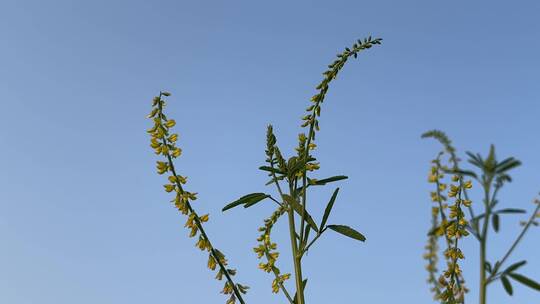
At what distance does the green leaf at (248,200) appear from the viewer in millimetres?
3061

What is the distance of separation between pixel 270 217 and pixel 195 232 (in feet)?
1.56

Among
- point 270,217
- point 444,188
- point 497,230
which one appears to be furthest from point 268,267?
point 497,230

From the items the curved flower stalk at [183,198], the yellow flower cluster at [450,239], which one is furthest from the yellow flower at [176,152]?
the yellow flower cluster at [450,239]

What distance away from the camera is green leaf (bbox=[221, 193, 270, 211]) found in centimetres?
306

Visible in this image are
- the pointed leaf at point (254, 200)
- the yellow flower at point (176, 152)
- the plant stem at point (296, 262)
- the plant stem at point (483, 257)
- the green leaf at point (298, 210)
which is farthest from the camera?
the pointed leaf at point (254, 200)

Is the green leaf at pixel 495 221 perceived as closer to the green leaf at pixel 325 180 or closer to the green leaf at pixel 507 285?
the green leaf at pixel 507 285

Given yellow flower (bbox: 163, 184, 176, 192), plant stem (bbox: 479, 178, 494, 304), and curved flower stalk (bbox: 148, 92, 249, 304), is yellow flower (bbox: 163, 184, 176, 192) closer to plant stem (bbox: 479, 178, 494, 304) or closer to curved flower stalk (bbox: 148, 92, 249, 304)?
curved flower stalk (bbox: 148, 92, 249, 304)

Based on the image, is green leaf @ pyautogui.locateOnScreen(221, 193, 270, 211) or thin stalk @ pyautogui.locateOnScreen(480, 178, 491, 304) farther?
green leaf @ pyautogui.locateOnScreen(221, 193, 270, 211)

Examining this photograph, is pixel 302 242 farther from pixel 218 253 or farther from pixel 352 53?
pixel 352 53

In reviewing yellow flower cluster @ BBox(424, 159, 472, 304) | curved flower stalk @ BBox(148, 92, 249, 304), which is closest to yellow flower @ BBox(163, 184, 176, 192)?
curved flower stalk @ BBox(148, 92, 249, 304)

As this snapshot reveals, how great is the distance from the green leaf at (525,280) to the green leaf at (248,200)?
162 centimetres

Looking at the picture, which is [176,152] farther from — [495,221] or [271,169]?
[495,221]

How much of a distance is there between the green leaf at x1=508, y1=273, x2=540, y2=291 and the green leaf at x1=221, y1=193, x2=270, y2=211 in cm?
162

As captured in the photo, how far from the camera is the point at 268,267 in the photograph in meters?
3.08
